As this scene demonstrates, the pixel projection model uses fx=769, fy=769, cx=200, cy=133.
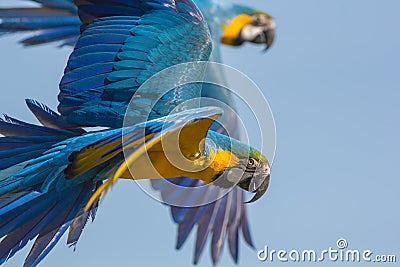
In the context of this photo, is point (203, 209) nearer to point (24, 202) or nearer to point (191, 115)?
point (24, 202)

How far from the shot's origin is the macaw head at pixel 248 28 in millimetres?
6727

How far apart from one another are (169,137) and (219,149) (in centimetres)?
48

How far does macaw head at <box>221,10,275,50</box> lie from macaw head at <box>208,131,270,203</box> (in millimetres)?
3353

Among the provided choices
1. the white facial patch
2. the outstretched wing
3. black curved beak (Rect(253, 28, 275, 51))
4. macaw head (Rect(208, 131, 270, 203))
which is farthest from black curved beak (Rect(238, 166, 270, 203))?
the white facial patch

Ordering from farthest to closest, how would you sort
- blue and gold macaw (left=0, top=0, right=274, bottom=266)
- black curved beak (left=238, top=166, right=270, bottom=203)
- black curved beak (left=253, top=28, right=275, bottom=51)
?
black curved beak (left=253, top=28, right=275, bottom=51) < black curved beak (left=238, top=166, right=270, bottom=203) < blue and gold macaw (left=0, top=0, right=274, bottom=266)

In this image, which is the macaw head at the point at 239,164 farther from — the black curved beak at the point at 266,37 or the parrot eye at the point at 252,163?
the black curved beak at the point at 266,37

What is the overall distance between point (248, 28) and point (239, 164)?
3580 millimetres

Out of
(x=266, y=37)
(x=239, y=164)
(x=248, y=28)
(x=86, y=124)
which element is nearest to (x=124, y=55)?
(x=86, y=124)

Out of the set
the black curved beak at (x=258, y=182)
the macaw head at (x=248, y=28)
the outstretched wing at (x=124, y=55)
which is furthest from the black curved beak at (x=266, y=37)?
the black curved beak at (x=258, y=182)

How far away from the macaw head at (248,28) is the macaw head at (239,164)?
132 inches

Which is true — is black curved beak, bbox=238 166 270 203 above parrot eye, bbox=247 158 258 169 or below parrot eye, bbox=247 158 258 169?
below

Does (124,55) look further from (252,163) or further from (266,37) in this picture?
(266,37)

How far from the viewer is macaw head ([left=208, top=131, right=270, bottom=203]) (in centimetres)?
335

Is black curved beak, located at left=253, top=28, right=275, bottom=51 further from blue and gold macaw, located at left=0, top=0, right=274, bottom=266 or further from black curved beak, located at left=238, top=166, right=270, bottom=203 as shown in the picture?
black curved beak, located at left=238, top=166, right=270, bottom=203
